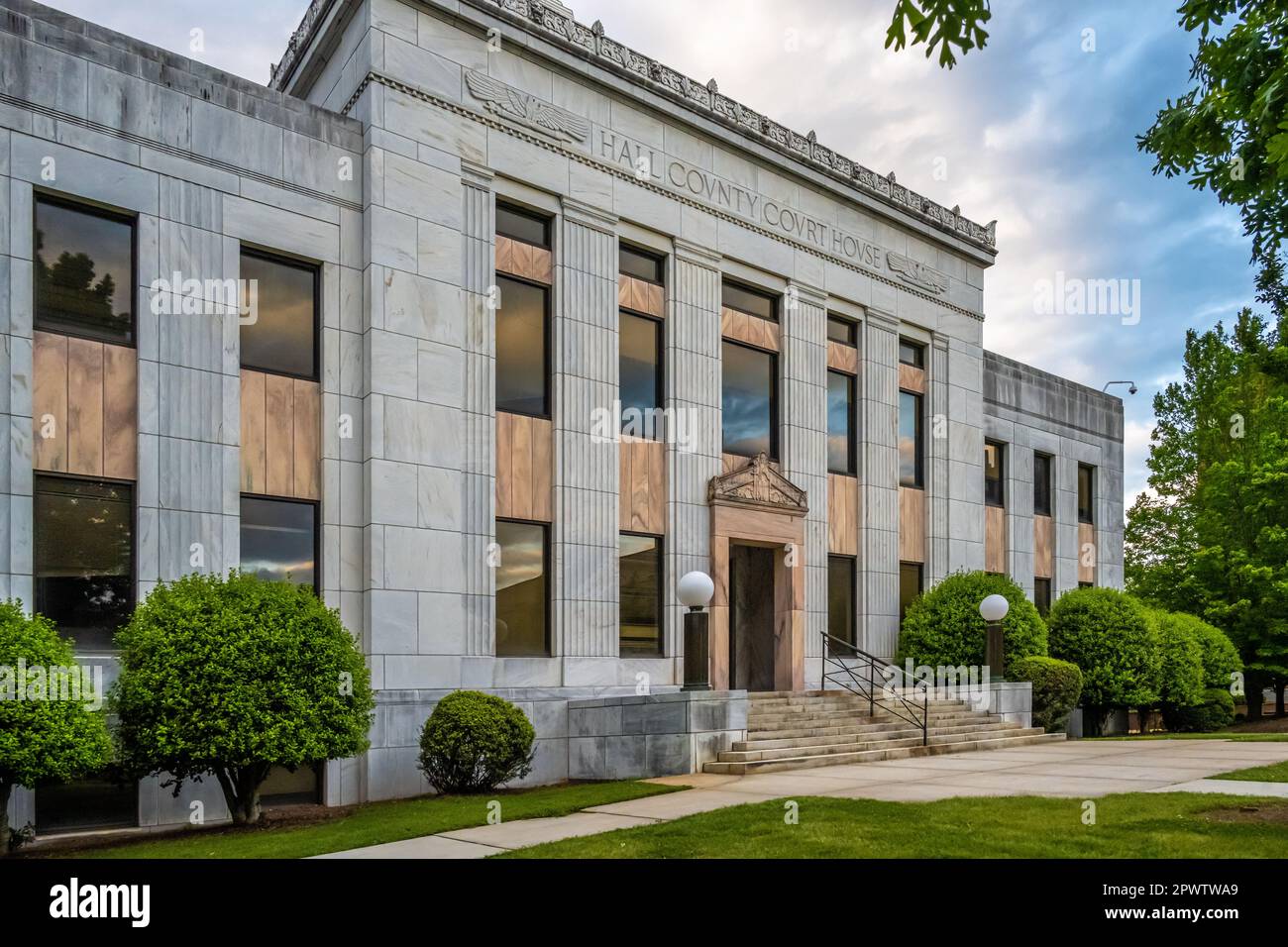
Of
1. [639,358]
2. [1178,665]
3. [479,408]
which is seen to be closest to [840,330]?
[639,358]

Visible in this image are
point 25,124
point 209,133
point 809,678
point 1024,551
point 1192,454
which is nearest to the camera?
point 25,124

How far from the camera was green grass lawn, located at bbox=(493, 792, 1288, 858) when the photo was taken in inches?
369

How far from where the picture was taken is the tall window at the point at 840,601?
24.2m

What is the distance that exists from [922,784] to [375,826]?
265 inches

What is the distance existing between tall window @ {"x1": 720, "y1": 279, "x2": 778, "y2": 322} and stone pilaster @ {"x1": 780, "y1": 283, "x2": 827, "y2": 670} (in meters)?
0.31

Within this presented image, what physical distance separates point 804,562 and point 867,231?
26.0ft

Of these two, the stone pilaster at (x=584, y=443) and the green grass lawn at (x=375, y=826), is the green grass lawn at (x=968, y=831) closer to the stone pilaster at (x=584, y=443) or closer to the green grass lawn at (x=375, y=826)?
the green grass lawn at (x=375, y=826)

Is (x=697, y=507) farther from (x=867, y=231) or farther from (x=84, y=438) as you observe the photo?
(x=84, y=438)

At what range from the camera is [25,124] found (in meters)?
14.7

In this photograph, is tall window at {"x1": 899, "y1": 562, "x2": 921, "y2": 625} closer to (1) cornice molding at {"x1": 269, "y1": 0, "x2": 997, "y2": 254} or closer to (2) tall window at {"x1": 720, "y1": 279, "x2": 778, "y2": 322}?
(2) tall window at {"x1": 720, "y1": 279, "x2": 778, "y2": 322}

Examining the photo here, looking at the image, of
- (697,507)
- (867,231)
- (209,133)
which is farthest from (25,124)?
(867,231)

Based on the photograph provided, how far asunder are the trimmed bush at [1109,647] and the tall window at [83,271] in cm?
2106

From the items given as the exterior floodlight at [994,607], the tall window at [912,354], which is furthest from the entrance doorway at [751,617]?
the tall window at [912,354]

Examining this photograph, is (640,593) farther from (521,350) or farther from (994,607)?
(994,607)
